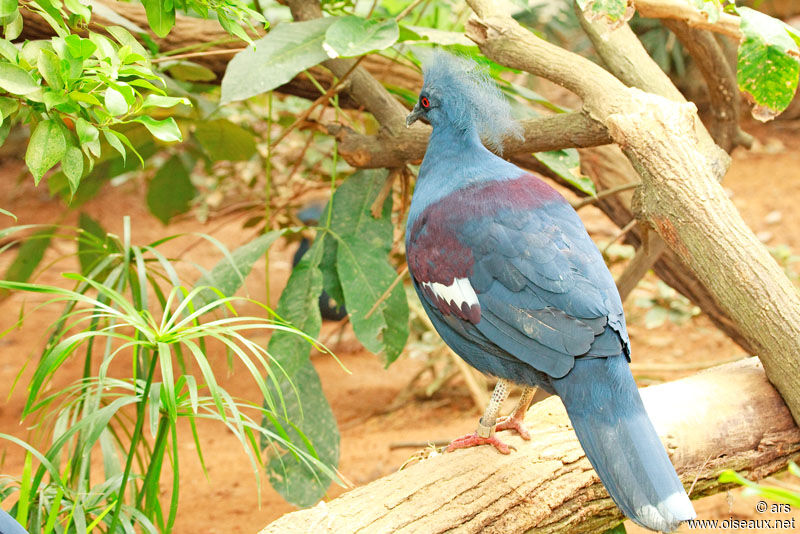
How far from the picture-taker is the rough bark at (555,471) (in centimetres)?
161

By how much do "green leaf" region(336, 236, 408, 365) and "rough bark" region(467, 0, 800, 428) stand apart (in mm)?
938

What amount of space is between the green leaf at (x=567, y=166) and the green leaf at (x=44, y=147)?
1.62 metres

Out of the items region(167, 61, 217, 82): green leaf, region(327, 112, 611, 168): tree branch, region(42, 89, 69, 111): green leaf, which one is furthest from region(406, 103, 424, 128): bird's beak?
region(167, 61, 217, 82): green leaf

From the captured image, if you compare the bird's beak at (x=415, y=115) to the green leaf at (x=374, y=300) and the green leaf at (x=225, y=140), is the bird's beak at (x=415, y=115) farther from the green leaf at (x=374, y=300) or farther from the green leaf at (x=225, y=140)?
the green leaf at (x=225, y=140)

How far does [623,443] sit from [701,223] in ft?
2.08

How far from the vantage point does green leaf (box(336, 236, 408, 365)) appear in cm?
259

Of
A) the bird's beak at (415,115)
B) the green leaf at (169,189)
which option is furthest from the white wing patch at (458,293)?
the green leaf at (169,189)

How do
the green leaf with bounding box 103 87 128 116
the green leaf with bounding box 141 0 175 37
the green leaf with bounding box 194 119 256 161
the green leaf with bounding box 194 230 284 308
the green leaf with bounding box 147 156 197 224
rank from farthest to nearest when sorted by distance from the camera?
the green leaf with bounding box 147 156 197 224 → the green leaf with bounding box 194 119 256 161 → the green leaf with bounding box 194 230 284 308 → the green leaf with bounding box 141 0 175 37 → the green leaf with bounding box 103 87 128 116

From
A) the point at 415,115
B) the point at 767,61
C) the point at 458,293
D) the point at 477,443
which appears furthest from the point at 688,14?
the point at 477,443

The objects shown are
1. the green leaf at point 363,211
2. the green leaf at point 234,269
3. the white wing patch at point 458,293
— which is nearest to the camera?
the white wing patch at point 458,293

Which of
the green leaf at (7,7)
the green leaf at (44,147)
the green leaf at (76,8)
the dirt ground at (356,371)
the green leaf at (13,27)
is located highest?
the green leaf at (76,8)

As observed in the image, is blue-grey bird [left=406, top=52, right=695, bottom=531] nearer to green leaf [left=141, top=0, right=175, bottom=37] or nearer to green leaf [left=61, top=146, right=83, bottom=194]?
green leaf [left=141, top=0, right=175, bottom=37]

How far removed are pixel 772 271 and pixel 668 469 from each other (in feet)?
2.09

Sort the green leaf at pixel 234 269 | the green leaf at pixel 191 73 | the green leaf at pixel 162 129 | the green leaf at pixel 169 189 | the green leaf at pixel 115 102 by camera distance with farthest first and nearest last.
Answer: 1. the green leaf at pixel 169 189
2. the green leaf at pixel 191 73
3. the green leaf at pixel 234 269
4. the green leaf at pixel 162 129
5. the green leaf at pixel 115 102
